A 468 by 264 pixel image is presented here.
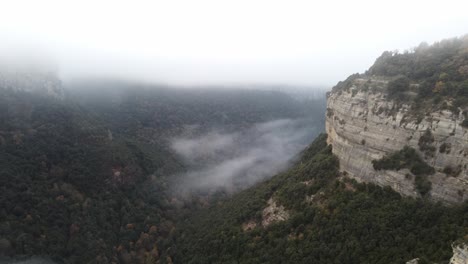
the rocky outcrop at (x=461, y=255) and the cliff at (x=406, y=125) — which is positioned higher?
the cliff at (x=406, y=125)

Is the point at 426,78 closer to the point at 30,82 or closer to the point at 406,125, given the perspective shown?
the point at 406,125

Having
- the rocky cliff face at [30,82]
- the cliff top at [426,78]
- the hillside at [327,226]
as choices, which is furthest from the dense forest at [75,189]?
the cliff top at [426,78]

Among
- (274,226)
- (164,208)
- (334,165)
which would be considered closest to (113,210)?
(164,208)

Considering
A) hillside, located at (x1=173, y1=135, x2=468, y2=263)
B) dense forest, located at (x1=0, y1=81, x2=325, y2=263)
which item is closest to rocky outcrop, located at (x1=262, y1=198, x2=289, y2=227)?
hillside, located at (x1=173, y1=135, x2=468, y2=263)

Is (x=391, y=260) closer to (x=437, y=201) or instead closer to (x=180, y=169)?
(x=437, y=201)

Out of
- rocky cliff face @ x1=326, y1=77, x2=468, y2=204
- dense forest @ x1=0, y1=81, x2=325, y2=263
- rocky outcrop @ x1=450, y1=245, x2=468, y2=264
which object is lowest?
dense forest @ x1=0, y1=81, x2=325, y2=263

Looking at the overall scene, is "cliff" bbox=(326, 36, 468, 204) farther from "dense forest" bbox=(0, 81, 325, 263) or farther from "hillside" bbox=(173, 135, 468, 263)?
"dense forest" bbox=(0, 81, 325, 263)

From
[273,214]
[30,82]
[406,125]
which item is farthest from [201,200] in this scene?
[30,82]

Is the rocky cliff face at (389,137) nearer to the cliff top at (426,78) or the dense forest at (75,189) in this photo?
the cliff top at (426,78)
